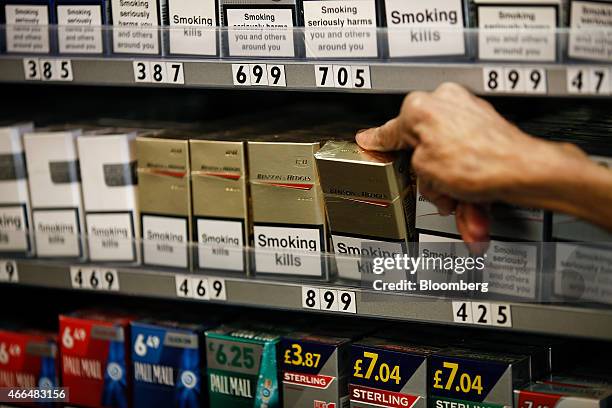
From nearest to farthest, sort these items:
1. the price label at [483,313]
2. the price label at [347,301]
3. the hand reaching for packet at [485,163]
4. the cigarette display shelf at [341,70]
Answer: the hand reaching for packet at [485,163]
the cigarette display shelf at [341,70]
the price label at [483,313]
the price label at [347,301]

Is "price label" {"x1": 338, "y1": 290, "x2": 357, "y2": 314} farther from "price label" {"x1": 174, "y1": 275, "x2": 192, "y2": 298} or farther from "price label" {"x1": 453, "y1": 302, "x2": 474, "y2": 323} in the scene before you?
"price label" {"x1": 174, "y1": 275, "x2": 192, "y2": 298}

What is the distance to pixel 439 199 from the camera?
152 cm

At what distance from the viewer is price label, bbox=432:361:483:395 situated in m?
1.60

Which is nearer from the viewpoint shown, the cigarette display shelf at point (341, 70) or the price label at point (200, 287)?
the cigarette display shelf at point (341, 70)

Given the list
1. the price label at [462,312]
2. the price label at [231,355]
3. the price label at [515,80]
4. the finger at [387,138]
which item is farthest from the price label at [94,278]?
the price label at [515,80]

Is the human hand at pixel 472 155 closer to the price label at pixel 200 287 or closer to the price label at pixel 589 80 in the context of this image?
the price label at pixel 589 80

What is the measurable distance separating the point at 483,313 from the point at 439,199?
0.23m

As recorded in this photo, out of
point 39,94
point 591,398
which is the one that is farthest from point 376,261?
point 39,94

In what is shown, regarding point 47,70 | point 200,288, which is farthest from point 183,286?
point 47,70

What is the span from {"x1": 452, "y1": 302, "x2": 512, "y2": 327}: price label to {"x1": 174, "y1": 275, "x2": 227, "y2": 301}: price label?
1.63 ft

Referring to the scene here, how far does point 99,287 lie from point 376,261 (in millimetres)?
662

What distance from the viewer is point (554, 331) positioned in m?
1.52

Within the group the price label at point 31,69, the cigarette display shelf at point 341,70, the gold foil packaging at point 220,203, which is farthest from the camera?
the price label at point 31,69

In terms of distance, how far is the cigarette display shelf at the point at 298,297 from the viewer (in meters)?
1.51
